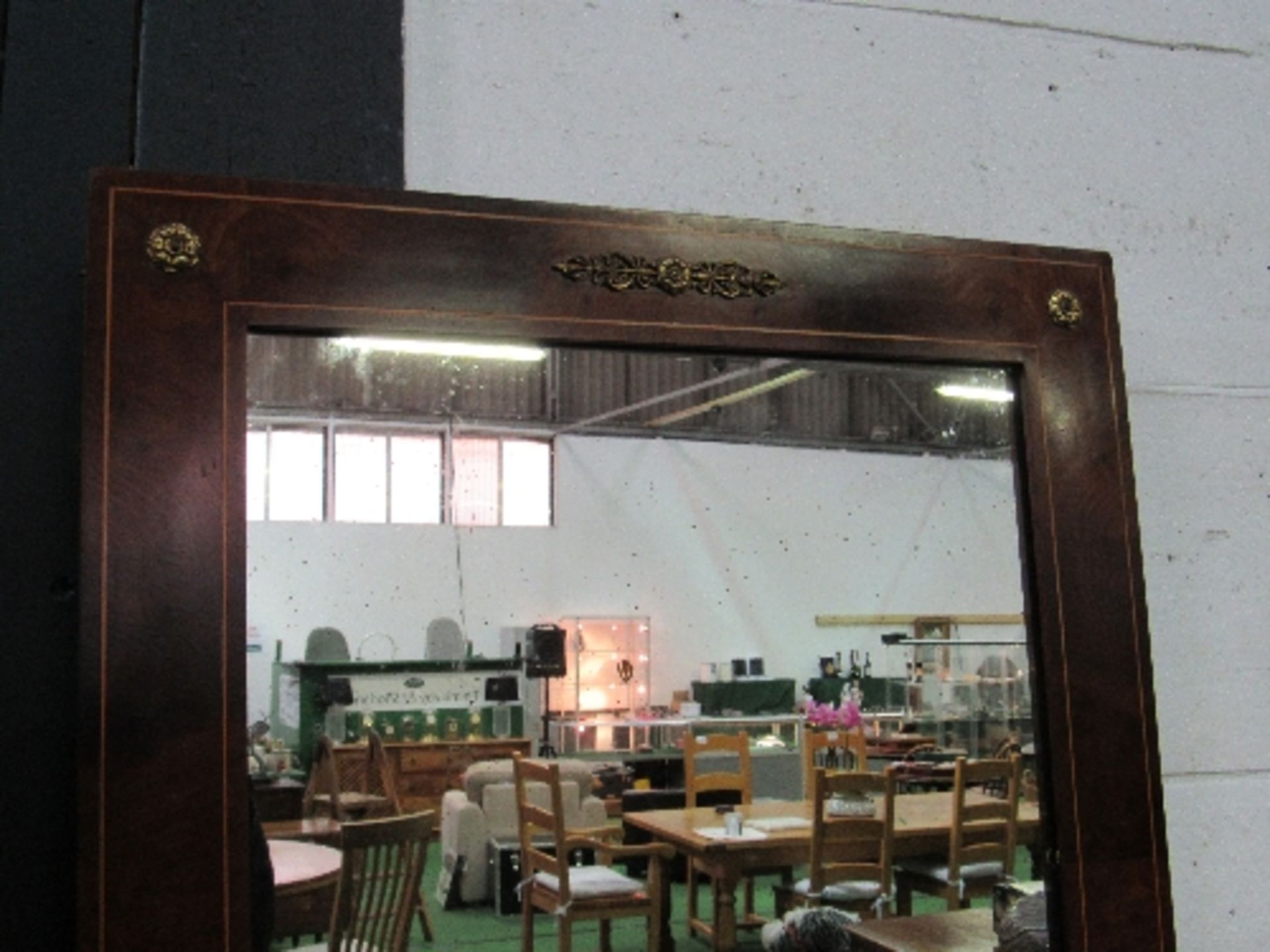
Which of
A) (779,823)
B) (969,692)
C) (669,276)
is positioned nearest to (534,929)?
(969,692)

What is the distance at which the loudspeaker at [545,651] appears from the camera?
65.2 inches

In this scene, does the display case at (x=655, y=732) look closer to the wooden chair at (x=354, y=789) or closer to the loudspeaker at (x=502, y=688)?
the loudspeaker at (x=502, y=688)

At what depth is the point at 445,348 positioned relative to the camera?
1.18 meters

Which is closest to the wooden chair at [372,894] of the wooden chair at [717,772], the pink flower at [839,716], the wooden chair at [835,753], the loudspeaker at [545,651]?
the loudspeaker at [545,651]

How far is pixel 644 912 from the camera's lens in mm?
1293

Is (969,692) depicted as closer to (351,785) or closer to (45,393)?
(351,785)

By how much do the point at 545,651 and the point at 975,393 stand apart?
2.65 ft

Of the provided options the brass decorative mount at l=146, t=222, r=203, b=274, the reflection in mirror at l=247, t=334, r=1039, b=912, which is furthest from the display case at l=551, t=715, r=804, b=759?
the brass decorative mount at l=146, t=222, r=203, b=274

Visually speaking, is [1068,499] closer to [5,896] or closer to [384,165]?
[384,165]

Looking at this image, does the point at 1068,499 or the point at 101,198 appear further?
the point at 1068,499

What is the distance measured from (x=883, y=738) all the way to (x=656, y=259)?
0.89m

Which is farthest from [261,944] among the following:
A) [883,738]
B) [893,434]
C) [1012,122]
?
[1012,122]

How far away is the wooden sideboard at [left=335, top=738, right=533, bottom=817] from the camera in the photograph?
1.27 meters

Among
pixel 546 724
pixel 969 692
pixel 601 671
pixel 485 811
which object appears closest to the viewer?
pixel 969 692
